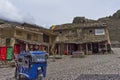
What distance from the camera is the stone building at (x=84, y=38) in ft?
152

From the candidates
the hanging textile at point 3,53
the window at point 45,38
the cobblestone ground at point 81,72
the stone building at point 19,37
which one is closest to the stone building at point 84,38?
the window at point 45,38

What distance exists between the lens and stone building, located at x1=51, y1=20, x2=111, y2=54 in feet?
152

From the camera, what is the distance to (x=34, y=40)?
42.8 meters

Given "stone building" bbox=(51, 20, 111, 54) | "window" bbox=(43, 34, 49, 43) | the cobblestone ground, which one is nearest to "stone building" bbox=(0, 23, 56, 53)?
"window" bbox=(43, 34, 49, 43)

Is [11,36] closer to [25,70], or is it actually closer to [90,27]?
[90,27]

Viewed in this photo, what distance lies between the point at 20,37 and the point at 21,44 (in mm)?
1420

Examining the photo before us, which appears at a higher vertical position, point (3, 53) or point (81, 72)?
point (3, 53)

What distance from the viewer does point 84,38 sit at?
48.4m

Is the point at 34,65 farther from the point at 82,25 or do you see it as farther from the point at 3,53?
the point at 82,25

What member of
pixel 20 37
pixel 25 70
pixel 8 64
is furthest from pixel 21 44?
pixel 25 70

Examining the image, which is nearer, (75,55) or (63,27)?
(75,55)

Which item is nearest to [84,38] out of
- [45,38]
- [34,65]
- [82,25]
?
[82,25]

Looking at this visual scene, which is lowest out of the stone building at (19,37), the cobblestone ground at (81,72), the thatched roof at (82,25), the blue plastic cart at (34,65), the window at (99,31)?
the cobblestone ground at (81,72)

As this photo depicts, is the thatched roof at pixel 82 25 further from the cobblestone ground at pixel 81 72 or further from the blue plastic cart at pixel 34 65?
the blue plastic cart at pixel 34 65
